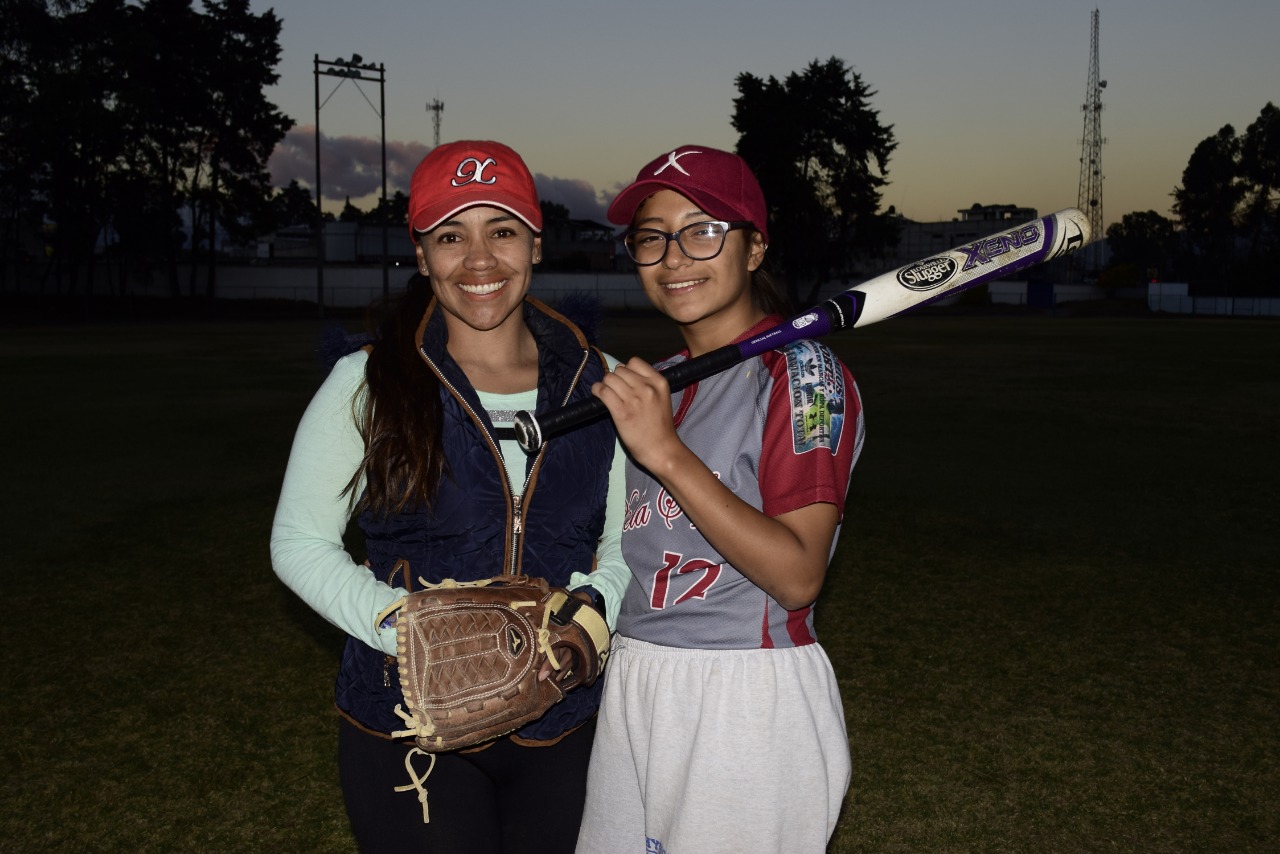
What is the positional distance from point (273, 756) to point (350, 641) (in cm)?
240

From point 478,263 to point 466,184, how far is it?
0.18 metres

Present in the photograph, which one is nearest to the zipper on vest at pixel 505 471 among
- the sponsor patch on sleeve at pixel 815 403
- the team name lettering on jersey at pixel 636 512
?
the team name lettering on jersey at pixel 636 512

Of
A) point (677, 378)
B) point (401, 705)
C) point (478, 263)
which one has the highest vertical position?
point (478, 263)

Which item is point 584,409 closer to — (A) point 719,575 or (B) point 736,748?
(A) point 719,575

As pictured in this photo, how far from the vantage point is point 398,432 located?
2209mm

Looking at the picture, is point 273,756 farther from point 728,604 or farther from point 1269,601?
point 1269,601

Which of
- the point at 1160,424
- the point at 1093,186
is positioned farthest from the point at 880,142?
the point at 1160,424

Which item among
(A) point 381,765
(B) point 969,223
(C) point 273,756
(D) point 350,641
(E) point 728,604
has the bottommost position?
(C) point 273,756

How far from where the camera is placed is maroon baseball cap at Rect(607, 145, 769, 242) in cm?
217

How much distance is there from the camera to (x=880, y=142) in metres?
66.9

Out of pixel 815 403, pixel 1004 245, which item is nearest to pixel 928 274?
pixel 1004 245

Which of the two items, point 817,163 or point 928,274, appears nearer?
point 928,274

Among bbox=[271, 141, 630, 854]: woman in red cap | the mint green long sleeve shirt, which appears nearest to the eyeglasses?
bbox=[271, 141, 630, 854]: woman in red cap

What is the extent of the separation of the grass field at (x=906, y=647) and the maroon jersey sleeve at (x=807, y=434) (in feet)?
7.31
